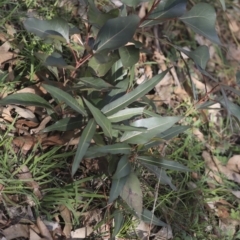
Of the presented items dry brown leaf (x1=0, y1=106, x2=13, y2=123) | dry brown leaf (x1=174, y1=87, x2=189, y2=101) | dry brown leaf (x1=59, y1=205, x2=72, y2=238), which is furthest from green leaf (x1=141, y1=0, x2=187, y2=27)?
dry brown leaf (x1=174, y1=87, x2=189, y2=101)

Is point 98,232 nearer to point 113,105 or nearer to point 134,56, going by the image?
point 113,105

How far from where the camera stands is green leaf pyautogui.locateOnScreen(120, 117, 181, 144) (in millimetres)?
2111

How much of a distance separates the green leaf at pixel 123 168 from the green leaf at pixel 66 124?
25 centimetres

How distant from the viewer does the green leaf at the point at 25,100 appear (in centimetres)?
209

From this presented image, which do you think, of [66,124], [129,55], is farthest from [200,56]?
[66,124]

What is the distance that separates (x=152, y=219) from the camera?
7.37ft

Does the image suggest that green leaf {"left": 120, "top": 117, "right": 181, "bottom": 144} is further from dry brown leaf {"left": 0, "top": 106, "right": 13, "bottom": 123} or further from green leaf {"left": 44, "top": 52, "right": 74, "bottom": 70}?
dry brown leaf {"left": 0, "top": 106, "right": 13, "bottom": 123}

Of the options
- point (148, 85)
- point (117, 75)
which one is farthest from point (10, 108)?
point (148, 85)

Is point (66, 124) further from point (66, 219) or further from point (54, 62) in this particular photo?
point (66, 219)

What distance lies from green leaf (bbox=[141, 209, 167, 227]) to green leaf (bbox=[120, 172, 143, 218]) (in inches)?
6.4

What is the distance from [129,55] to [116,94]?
243 millimetres

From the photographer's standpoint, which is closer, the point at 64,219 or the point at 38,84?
the point at 64,219

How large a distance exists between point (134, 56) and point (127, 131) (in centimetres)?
32

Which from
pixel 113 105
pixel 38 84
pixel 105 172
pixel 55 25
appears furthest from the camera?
pixel 38 84
